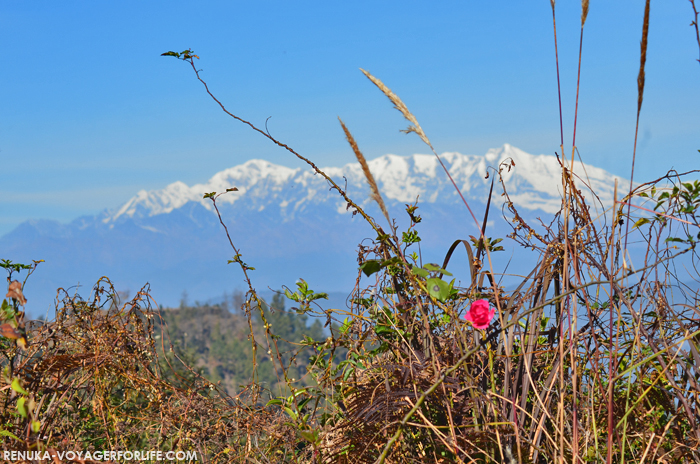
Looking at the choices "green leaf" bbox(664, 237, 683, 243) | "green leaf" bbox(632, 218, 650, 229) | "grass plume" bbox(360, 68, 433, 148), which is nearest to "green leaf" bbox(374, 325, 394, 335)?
"grass plume" bbox(360, 68, 433, 148)

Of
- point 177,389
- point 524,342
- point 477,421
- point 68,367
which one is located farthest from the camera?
point 177,389

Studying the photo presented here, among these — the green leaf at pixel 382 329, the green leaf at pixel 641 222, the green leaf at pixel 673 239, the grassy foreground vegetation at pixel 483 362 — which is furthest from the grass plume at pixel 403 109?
the green leaf at pixel 673 239

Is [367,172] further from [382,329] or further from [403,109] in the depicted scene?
[382,329]

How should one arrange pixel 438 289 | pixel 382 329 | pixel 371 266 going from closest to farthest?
pixel 438 289 < pixel 371 266 < pixel 382 329

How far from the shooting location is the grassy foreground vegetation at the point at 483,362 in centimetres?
135

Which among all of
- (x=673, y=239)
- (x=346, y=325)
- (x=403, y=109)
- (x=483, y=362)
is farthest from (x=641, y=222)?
(x=346, y=325)

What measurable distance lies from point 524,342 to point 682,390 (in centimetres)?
48

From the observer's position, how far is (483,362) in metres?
1.49

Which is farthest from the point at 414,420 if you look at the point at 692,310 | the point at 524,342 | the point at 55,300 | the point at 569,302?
the point at 55,300

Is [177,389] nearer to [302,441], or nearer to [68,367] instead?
[68,367]

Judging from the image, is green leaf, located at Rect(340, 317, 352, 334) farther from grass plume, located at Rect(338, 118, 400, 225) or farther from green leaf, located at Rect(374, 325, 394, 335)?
grass plume, located at Rect(338, 118, 400, 225)

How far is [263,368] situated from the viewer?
83125 millimetres

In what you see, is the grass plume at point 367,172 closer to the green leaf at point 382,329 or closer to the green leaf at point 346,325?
the green leaf at point 382,329

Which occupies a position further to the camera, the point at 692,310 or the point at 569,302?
the point at 692,310
